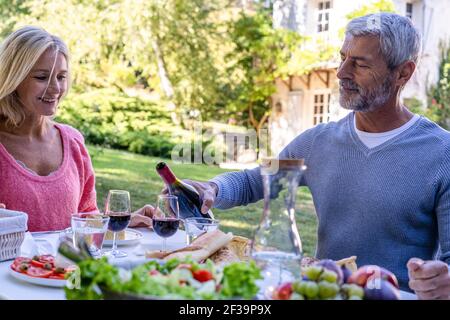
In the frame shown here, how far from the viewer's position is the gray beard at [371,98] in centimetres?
222

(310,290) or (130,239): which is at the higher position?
(310,290)

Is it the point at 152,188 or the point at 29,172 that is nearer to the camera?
the point at 29,172

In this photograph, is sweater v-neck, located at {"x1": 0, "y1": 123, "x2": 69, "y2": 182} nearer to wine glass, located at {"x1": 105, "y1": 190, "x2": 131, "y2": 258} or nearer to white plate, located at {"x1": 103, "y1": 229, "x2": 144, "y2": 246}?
white plate, located at {"x1": 103, "y1": 229, "x2": 144, "y2": 246}

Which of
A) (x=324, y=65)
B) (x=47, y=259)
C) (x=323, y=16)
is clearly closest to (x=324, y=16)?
(x=323, y=16)

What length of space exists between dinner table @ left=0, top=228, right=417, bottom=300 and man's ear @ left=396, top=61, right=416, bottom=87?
3.40 ft

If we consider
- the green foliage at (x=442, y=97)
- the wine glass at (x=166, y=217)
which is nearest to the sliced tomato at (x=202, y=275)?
the wine glass at (x=166, y=217)

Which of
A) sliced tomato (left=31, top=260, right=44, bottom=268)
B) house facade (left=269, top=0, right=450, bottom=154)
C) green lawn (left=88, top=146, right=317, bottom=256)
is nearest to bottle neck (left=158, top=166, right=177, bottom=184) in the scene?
sliced tomato (left=31, top=260, right=44, bottom=268)

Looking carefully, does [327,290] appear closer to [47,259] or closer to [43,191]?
[47,259]

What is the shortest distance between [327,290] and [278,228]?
22 centimetres

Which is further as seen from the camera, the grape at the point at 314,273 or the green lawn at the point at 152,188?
the green lawn at the point at 152,188

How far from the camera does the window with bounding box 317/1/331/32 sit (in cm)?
1230

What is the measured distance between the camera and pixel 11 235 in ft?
5.51

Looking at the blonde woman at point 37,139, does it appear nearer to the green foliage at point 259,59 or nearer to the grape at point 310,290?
the grape at point 310,290

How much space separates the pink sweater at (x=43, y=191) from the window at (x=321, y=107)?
10628mm
